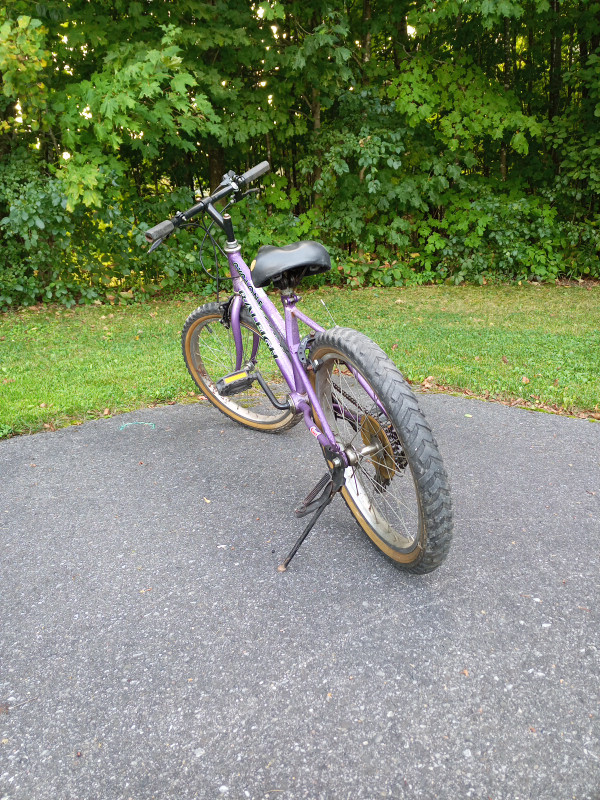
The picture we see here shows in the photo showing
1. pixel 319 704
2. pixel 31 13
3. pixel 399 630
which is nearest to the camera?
pixel 319 704

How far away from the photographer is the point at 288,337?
2.56 m

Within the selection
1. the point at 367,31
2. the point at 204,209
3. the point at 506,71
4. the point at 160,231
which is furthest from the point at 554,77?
the point at 160,231

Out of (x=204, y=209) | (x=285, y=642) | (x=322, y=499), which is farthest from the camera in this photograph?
(x=204, y=209)

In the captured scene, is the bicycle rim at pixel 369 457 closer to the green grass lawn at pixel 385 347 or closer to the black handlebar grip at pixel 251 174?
the black handlebar grip at pixel 251 174

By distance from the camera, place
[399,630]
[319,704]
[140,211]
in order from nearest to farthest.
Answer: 1. [319,704]
2. [399,630]
3. [140,211]

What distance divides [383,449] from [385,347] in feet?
10.6

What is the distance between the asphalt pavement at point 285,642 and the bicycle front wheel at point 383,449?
0.55 feet

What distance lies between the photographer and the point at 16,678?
188 cm

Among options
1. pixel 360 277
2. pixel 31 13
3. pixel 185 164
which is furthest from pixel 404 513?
pixel 185 164

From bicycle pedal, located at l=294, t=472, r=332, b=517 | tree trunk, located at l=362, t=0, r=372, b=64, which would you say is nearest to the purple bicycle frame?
bicycle pedal, located at l=294, t=472, r=332, b=517

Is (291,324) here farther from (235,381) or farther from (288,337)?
(235,381)

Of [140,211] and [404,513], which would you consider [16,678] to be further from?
[140,211]

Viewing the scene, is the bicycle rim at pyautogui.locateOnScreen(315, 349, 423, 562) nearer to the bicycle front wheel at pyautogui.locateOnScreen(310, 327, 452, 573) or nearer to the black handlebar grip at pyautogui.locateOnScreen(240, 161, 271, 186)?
the bicycle front wheel at pyautogui.locateOnScreen(310, 327, 452, 573)

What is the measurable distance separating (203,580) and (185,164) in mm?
7810
